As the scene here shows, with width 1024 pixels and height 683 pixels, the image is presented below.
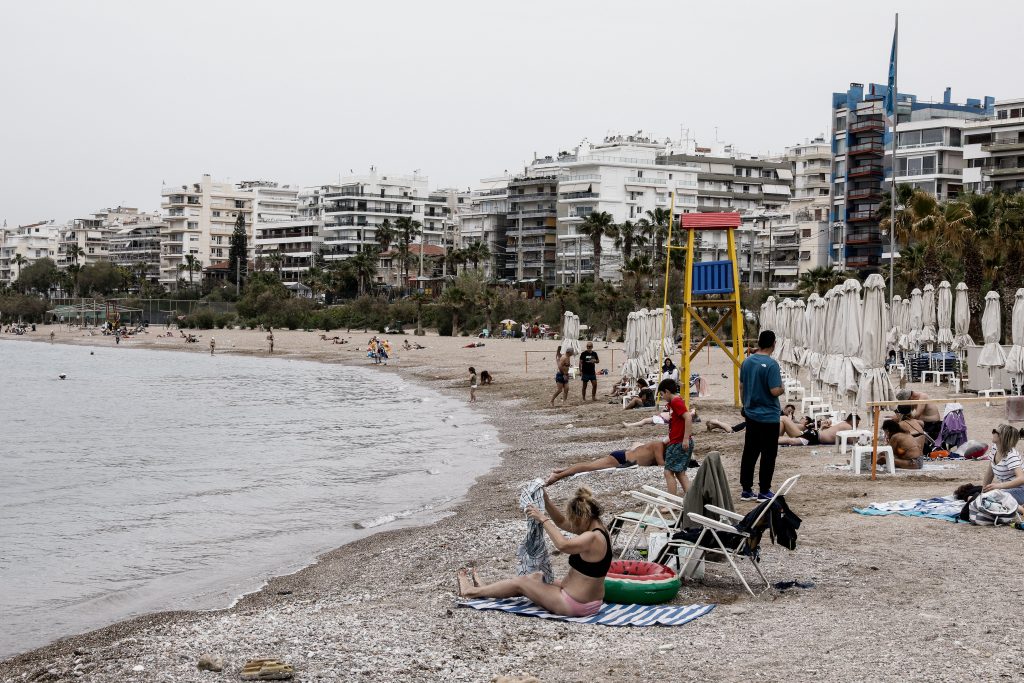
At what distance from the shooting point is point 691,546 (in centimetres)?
830

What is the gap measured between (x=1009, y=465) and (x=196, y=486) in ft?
48.9

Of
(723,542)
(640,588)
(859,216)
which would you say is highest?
(859,216)

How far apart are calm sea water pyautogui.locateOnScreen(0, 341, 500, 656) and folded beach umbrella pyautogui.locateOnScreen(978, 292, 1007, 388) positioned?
9719 millimetres

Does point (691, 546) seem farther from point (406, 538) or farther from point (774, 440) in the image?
point (406, 538)

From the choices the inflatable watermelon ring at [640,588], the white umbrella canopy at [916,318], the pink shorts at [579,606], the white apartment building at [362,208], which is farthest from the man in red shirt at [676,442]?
the white apartment building at [362,208]

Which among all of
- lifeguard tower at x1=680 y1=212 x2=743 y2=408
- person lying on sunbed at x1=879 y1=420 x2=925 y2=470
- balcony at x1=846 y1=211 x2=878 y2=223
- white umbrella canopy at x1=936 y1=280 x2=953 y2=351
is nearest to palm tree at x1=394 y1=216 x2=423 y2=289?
balcony at x1=846 y1=211 x2=878 y2=223

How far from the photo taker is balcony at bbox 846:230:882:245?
260 ft

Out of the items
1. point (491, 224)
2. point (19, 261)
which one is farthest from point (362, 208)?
point (19, 261)

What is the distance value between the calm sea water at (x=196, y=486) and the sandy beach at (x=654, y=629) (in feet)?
4.81

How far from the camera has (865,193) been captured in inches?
3179

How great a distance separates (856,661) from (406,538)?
759 cm

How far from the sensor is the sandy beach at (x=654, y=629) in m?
6.64

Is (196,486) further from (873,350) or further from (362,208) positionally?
(362,208)

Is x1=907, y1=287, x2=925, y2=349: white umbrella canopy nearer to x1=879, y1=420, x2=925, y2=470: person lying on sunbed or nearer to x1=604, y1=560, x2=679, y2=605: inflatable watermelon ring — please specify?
x1=879, y1=420, x2=925, y2=470: person lying on sunbed
